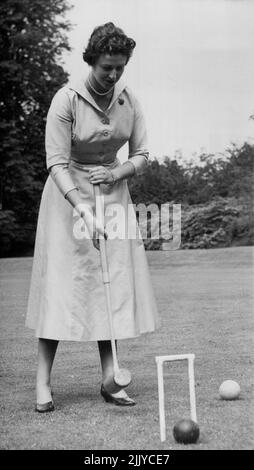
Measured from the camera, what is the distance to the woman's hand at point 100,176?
400 centimetres

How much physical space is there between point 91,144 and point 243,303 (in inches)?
231

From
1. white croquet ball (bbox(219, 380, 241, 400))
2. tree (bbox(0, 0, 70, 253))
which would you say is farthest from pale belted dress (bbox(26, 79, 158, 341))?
tree (bbox(0, 0, 70, 253))

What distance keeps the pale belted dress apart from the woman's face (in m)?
0.12

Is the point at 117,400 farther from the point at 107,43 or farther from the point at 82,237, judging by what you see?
the point at 107,43

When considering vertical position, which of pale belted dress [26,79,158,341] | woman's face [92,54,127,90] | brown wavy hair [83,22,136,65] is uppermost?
brown wavy hair [83,22,136,65]

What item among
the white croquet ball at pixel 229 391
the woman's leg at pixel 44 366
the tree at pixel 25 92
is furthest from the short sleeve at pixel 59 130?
the tree at pixel 25 92

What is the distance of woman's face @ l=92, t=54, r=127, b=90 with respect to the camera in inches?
153

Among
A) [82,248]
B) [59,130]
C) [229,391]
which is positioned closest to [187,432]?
[229,391]

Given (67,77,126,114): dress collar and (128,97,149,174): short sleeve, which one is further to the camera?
(128,97,149,174): short sleeve

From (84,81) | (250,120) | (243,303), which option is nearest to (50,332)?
(84,81)

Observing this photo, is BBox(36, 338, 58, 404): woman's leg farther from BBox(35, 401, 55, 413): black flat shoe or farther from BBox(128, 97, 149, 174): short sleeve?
BBox(128, 97, 149, 174): short sleeve

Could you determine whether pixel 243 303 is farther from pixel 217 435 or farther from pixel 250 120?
pixel 250 120

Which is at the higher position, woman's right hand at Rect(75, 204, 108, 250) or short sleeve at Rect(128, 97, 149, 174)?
short sleeve at Rect(128, 97, 149, 174)

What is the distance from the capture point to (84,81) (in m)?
4.09
